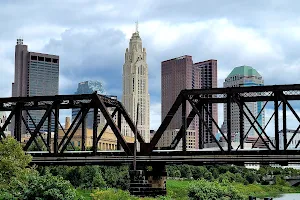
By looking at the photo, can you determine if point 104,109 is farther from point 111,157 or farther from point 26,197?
point 26,197

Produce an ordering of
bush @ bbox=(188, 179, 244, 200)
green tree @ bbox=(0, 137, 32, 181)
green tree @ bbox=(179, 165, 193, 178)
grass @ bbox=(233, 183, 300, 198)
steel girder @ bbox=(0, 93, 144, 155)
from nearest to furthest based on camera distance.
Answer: green tree @ bbox=(0, 137, 32, 181)
bush @ bbox=(188, 179, 244, 200)
steel girder @ bbox=(0, 93, 144, 155)
grass @ bbox=(233, 183, 300, 198)
green tree @ bbox=(179, 165, 193, 178)

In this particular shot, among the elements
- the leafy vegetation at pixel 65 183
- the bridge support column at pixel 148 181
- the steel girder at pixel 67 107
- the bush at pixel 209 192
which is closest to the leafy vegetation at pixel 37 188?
the leafy vegetation at pixel 65 183

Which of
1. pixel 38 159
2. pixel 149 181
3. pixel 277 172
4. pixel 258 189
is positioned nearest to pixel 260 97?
pixel 149 181

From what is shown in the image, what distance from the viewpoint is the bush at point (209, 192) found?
59.7 meters

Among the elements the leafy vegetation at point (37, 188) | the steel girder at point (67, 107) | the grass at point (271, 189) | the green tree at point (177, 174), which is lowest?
the grass at point (271, 189)

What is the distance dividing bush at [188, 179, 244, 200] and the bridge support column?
319 cm

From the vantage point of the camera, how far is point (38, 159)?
219 ft

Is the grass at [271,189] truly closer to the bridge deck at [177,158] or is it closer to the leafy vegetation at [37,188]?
the bridge deck at [177,158]

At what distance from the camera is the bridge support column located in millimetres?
60938

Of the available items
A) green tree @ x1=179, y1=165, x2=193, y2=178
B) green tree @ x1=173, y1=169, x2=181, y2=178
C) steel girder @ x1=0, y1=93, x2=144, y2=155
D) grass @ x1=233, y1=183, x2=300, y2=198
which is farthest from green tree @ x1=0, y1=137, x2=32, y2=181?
green tree @ x1=179, y1=165, x2=193, y2=178

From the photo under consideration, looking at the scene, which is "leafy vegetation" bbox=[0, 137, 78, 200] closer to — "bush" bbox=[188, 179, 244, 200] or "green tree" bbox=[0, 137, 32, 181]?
"green tree" bbox=[0, 137, 32, 181]

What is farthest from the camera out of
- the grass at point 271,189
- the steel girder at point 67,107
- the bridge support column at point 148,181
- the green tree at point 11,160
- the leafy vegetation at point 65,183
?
the grass at point 271,189

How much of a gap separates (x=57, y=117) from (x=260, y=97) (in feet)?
74.1

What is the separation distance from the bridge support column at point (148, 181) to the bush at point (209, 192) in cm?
319
